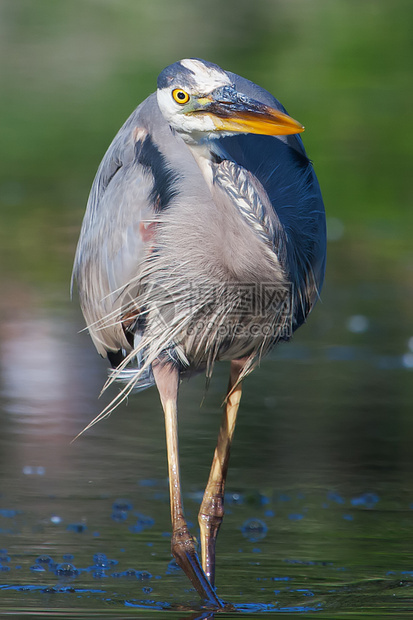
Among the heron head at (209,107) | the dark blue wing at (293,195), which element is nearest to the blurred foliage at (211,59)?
the dark blue wing at (293,195)

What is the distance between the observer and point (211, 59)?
16.5 meters

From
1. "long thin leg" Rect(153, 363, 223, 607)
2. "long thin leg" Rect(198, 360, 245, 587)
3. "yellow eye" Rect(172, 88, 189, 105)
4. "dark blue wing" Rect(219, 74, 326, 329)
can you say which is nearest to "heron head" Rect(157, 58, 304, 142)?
"yellow eye" Rect(172, 88, 189, 105)

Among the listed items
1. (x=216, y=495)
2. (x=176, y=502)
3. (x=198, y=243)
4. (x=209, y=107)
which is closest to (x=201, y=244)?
(x=198, y=243)

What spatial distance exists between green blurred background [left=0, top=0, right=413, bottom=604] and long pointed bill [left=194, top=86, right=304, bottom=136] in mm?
1661

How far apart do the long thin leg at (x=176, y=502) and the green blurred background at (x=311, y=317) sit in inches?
6.2

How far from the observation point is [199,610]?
13.6ft

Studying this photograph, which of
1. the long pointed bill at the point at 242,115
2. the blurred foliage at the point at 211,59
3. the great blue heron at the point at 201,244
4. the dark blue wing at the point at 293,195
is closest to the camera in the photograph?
the long pointed bill at the point at 242,115

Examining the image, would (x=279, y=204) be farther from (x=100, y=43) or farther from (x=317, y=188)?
(x=100, y=43)

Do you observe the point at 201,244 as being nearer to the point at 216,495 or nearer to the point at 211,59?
the point at 216,495

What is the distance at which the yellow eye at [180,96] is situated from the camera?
4.20 m

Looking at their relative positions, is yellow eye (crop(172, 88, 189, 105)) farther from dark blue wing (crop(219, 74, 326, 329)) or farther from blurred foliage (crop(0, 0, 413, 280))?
blurred foliage (crop(0, 0, 413, 280))

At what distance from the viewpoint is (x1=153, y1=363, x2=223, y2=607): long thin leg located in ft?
14.4

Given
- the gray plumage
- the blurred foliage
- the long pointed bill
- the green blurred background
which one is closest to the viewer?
the long pointed bill

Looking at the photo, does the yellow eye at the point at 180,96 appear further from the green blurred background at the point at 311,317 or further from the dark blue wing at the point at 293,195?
the green blurred background at the point at 311,317
